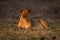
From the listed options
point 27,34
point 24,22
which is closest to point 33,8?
point 24,22

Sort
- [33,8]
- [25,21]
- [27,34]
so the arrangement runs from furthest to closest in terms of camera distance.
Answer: [33,8] < [25,21] < [27,34]

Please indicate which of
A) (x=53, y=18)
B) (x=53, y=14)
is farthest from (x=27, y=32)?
(x=53, y=14)

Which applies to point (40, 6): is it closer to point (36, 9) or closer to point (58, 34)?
point (36, 9)

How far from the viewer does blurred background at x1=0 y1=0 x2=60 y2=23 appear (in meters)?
13.1

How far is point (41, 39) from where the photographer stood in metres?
8.06

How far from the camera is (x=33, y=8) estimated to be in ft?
48.2

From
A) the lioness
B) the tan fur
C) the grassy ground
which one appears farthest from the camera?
the tan fur

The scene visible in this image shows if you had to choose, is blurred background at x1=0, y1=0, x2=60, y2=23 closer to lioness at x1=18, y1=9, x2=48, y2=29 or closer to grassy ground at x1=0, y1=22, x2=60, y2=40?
lioness at x1=18, y1=9, x2=48, y2=29

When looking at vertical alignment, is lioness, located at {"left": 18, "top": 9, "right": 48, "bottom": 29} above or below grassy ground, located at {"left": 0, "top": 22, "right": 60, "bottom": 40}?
above

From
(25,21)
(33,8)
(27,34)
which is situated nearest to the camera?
(27,34)

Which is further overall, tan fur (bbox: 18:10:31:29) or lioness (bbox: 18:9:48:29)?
tan fur (bbox: 18:10:31:29)

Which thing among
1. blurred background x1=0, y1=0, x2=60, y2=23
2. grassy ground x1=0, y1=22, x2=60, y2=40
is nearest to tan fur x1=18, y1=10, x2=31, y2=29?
grassy ground x1=0, y1=22, x2=60, y2=40

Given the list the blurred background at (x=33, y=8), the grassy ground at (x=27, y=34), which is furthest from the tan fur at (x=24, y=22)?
the blurred background at (x=33, y=8)

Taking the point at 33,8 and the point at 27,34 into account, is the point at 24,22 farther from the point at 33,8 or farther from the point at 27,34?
the point at 33,8
